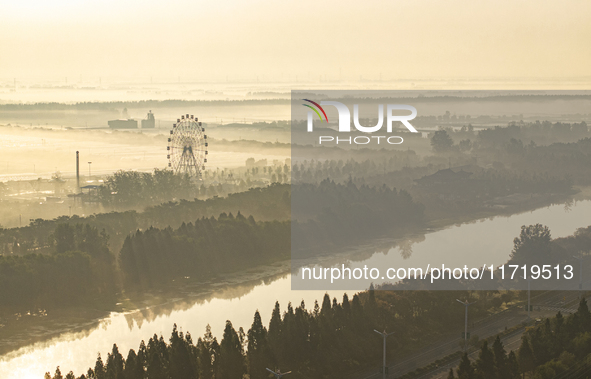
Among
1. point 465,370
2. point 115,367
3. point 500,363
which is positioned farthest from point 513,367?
point 115,367

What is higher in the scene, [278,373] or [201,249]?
[201,249]

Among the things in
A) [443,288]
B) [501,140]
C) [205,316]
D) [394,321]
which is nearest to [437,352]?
[394,321]

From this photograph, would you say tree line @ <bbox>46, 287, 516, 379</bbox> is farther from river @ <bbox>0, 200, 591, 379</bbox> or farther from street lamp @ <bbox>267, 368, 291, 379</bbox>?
river @ <bbox>0, 200, 591, 379</bbox>

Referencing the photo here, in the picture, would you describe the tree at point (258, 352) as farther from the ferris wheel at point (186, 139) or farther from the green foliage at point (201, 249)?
Answer: the ferris wheel at point (186, 139)

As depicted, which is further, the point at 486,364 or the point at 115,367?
the point at 115,367

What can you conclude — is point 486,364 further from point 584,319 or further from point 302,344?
point 302,344

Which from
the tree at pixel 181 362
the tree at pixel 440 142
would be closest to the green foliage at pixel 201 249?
the tree at pixel 181 362

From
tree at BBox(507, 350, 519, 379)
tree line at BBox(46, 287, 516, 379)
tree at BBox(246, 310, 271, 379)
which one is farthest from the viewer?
tree at BBox(246, 310, 271, 379)

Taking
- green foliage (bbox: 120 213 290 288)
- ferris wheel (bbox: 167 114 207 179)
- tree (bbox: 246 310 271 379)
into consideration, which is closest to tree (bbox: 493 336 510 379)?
tree (bbox: 246 310 271 379)
